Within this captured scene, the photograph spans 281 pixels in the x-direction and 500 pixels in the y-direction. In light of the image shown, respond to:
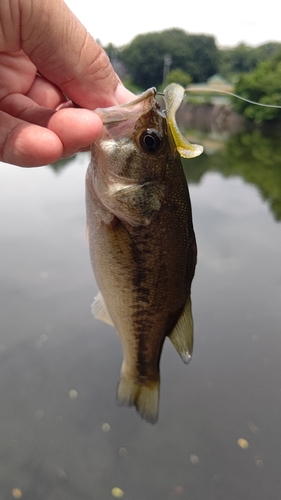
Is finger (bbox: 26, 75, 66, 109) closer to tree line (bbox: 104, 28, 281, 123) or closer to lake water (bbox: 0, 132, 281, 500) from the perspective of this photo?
lake water (bbox: 0, 132, 281, 500)

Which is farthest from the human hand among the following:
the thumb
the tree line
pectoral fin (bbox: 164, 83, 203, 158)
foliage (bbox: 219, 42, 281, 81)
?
foliage (bbox: 219, 42, 281, 81)

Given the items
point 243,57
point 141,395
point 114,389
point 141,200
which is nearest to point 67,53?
point 141,200

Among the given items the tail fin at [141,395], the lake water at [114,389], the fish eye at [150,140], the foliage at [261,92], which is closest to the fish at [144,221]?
the fish eye at [150,140]

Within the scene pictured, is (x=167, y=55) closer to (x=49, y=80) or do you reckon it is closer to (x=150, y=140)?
(x=49, y=80)

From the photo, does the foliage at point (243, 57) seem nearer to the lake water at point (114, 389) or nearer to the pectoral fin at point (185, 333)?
the lake water at point (114, 389)

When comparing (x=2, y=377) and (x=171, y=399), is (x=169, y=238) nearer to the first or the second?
(x=171, y=399)

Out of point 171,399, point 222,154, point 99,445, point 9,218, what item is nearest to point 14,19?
point 99,445
